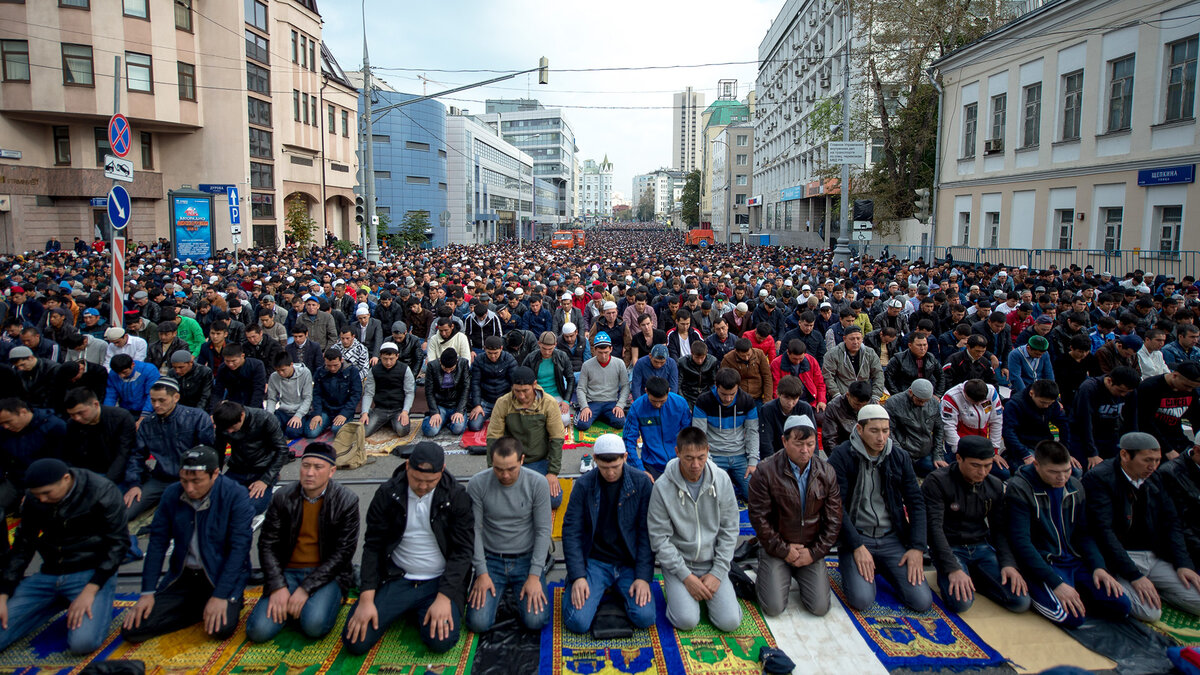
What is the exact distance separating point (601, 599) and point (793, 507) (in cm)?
156

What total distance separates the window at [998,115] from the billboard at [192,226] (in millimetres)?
28961

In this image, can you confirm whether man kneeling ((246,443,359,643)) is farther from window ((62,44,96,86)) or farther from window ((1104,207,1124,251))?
window ((62,44,96,86))

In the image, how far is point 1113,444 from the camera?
6930 millimetres

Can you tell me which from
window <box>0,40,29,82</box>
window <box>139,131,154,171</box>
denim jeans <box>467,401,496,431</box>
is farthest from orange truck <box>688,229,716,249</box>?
denim jeans <box>467,401,496,431</box>

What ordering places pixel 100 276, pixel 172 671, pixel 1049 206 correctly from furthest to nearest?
pixel 1049 206 → pixel 100 276 → pixel 172 671

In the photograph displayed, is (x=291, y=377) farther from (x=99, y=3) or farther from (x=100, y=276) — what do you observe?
(x=99, y=3)

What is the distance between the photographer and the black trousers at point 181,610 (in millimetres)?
4734

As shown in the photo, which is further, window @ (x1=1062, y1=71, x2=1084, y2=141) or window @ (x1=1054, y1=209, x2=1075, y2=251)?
window @ (x1=1054, y1=209, x2=1075, y2=251)

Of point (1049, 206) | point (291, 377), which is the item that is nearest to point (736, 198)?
point (1049, 206)

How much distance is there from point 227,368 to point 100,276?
1313 centimetres

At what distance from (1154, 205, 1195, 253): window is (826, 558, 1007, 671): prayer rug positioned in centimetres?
1797

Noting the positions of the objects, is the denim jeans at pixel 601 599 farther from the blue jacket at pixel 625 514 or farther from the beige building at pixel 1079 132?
the beige building at pixel 1079 132

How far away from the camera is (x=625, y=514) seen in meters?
5.21

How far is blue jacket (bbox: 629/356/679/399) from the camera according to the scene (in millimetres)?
8438
